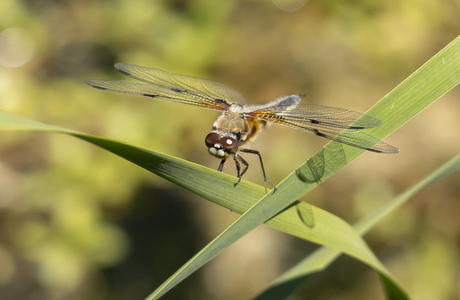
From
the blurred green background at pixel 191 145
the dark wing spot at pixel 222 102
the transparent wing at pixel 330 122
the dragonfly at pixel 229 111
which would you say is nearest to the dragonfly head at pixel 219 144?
the dragonfly at pixel 229 111

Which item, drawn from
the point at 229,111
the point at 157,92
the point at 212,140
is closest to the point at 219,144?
the point at 212,140

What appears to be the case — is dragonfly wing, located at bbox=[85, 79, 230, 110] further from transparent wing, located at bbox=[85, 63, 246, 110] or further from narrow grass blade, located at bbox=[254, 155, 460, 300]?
narrow grass blade, located at bbox=[254, 155, 460, 300]

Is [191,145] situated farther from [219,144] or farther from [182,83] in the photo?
[219,144]

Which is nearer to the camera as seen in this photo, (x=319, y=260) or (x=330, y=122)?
(x=319, y=260)

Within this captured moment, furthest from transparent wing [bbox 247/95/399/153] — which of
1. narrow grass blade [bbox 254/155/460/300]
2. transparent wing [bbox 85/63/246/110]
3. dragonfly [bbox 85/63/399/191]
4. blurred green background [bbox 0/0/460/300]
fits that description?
blurred green background [bbox 0/0/460/300]

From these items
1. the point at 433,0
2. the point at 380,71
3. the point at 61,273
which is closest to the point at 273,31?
the point at 380,71

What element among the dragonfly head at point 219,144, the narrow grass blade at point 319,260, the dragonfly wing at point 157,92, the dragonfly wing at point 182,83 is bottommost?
the narrow grass blade at point 319,260

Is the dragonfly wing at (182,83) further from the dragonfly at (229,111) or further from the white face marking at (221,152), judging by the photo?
the white face marking at (221,152)
